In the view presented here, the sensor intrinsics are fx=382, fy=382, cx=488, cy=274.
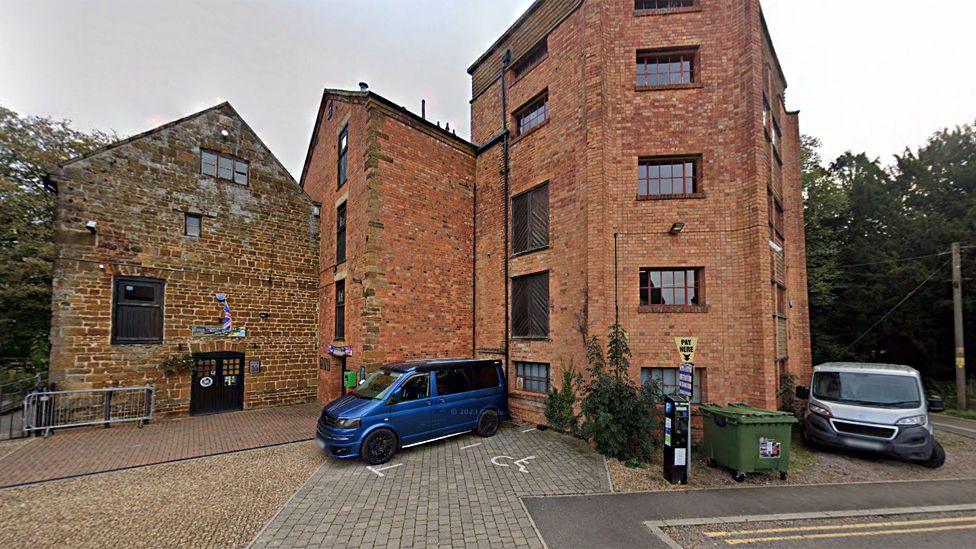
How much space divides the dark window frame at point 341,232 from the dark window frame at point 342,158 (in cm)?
87

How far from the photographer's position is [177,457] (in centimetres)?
758

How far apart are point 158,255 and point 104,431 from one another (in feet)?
15.8

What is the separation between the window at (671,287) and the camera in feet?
29.7

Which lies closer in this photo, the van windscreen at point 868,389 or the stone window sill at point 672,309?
the van windscreen at point 868,389

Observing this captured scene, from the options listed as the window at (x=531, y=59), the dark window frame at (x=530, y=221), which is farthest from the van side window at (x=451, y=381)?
the window at (x=531, y=59)

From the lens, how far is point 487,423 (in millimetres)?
9000

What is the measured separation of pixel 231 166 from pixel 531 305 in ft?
36.1

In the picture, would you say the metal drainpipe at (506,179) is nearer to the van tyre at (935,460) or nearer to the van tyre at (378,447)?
the van tyre at (378,447)

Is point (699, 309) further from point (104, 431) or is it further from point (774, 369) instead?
point (104, 431)

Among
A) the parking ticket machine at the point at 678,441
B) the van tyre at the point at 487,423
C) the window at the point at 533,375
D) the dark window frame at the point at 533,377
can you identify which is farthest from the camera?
the window at the point at 533,375

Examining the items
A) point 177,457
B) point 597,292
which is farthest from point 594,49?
point 177,457

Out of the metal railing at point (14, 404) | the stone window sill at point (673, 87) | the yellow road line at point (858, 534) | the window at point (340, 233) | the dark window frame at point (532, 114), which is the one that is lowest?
the metal railing at point (14, 404)

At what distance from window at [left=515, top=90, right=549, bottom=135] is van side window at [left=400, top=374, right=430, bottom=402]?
24.9 ft

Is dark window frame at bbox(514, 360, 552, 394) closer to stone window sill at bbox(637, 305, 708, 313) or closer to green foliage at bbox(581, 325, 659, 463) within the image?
green foliage at bbox(581, 325, 659, 463)
